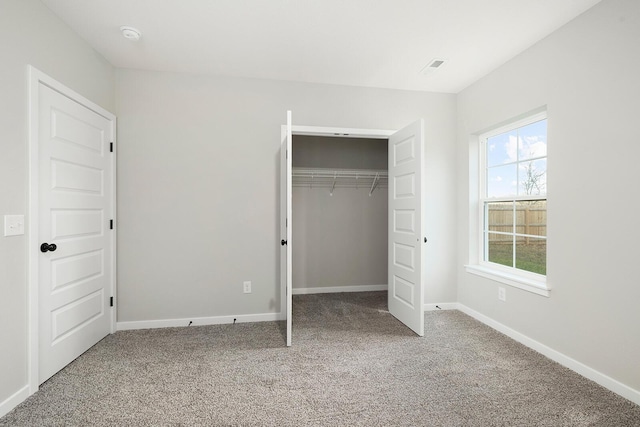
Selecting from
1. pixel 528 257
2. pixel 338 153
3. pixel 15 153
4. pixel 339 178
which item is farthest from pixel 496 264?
pixel 15 153

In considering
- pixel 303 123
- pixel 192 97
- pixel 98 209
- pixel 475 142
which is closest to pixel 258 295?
pixel 98 209

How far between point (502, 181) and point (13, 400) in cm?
415

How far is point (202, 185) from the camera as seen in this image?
123 inches

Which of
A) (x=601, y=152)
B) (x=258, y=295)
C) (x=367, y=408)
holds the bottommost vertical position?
(x=367, y=408)

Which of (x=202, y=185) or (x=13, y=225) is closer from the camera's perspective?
(x=13, y=225)

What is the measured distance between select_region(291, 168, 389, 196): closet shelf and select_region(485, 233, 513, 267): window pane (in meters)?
1.68

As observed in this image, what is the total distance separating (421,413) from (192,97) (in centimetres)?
326

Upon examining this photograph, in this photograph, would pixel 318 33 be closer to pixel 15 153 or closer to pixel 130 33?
pixel 130 33

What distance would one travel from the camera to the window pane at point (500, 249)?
304 cm

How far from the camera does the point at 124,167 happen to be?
298cm

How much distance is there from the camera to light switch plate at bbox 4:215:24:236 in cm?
177

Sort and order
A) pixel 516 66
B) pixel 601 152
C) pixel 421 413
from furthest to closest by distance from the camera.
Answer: pixel 516 66
pixel 601 152
pixel 421 413

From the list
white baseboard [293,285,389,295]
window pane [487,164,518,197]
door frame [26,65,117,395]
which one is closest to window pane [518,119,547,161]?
window pane [487,164,518,197]

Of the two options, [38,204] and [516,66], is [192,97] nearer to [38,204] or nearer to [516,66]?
[38,204]
